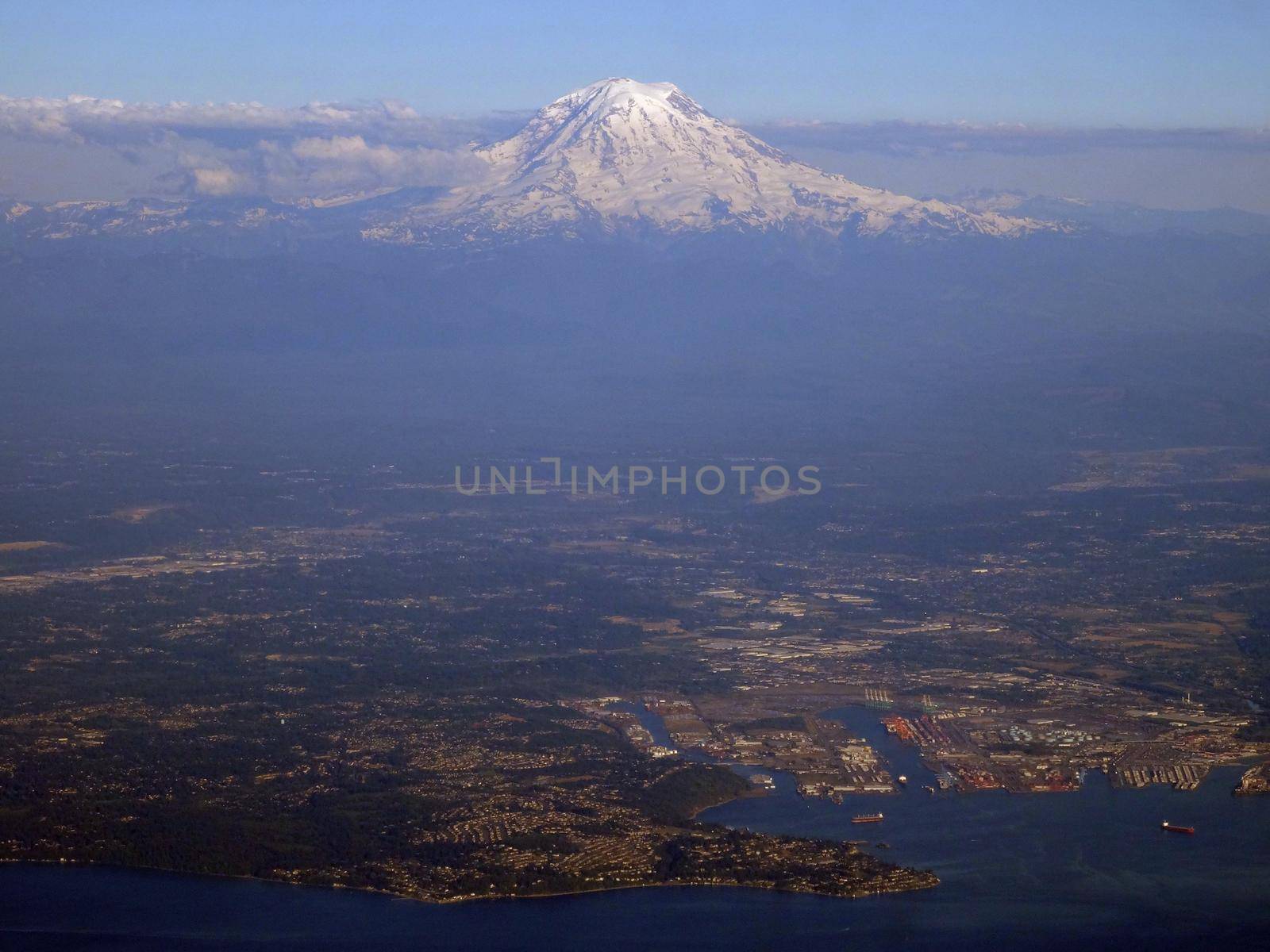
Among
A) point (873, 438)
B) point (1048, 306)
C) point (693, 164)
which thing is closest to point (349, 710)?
point (873, 438)

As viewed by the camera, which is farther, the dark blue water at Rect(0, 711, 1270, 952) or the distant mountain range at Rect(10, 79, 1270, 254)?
the distant mountain range at Rect(10, 79, 1270, 254)

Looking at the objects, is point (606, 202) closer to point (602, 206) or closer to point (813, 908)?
point (602, 206)

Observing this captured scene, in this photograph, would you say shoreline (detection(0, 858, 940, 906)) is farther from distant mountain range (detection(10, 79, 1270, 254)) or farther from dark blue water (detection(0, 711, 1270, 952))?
distant mountain range (detection(10, 79, 1270, 254))

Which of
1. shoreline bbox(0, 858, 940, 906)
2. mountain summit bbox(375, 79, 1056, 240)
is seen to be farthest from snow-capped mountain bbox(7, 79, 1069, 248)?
shoreline bbox(0, 858, 940, 906)

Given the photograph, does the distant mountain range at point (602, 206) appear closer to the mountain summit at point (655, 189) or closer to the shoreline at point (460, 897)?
the mountain summit at point (655, 189)

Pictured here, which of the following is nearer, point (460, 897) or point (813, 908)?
point (813, 908)

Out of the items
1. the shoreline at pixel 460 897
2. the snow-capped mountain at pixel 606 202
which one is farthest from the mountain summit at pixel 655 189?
the shoreline at pixel 460 897

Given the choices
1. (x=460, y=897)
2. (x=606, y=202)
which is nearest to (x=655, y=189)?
(x=606, y=202)
